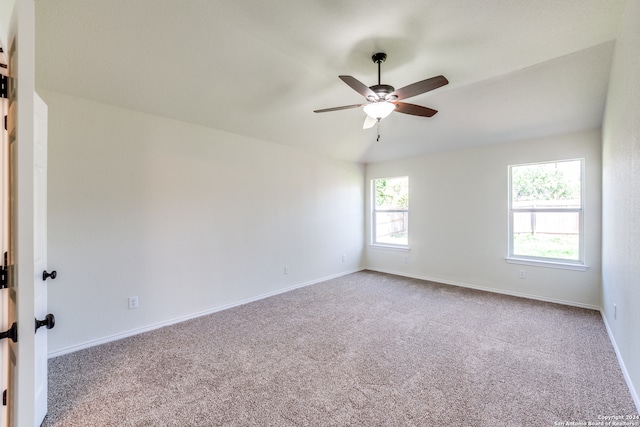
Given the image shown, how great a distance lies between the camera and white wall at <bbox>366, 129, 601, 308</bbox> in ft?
11.8

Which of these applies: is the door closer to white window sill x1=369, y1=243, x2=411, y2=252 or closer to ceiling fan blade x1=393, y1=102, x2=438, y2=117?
ceiling fan blade x1=393, y1=102, x2=438, y2=117

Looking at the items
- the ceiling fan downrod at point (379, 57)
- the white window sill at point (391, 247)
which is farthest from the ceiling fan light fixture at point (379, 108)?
the white window sill at point (391, 247)

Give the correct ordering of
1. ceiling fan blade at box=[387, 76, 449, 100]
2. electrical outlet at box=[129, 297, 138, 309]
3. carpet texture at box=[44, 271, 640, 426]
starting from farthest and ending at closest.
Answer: electrical outlet at box=[129, 297, 138, 309] → ceiling fan blade at box=[387, 76, 449, 100] → carpet texture at box=[44, 271, 640, 426]

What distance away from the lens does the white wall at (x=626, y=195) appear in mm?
1762

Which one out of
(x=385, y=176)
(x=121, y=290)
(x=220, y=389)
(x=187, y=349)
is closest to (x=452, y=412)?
(x=220, y=389)

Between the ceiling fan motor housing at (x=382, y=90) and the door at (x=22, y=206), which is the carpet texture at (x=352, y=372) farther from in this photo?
the ceiling fan motor housing at (x=382, y=90)

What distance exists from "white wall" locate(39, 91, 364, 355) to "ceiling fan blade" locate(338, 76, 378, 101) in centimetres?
210

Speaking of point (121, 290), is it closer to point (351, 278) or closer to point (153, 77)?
point (153, 77)

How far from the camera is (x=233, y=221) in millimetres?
3740

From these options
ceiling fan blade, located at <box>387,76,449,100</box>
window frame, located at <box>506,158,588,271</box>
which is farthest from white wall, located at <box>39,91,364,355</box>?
window frame, located at <box>506,158,588,271</box>

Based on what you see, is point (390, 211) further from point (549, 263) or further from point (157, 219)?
point (157, 219)

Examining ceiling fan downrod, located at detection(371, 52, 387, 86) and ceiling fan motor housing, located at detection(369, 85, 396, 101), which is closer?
ceiling fan motor housing, located at detection(369, 85, 396, 101)

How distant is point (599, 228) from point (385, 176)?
10.4ft

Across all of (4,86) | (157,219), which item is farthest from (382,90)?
(157,219)
